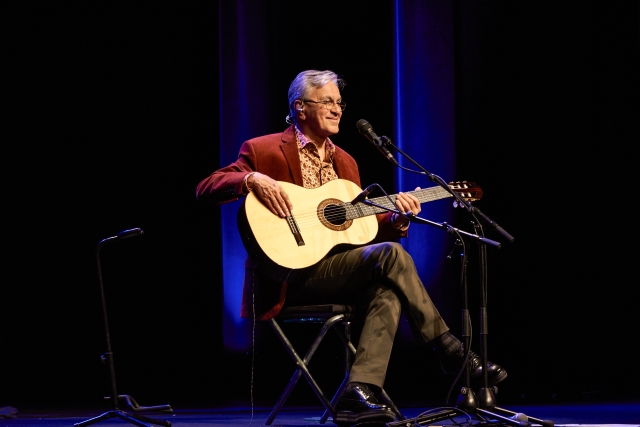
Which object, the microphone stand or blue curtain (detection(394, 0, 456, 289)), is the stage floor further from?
blue curtain (detection(394, 0, 456, 289))

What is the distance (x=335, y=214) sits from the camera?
123 inches

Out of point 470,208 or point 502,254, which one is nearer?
point 470,208

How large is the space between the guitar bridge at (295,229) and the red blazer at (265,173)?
0.67 feet

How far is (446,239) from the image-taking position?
4.50 metres

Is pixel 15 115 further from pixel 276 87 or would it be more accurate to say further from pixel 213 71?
pixel 276 87

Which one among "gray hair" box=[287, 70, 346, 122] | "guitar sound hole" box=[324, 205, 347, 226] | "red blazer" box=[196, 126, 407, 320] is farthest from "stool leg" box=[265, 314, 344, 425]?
"gray hair" box=[287, 70, 346, 122]

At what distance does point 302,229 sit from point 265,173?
445mm

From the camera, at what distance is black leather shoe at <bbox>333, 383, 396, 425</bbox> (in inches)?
102

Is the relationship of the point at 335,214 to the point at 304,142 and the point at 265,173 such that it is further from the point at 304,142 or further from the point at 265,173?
the point at 304,142

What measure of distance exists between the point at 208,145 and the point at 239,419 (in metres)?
1.68

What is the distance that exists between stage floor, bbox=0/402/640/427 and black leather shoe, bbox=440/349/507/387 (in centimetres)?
31

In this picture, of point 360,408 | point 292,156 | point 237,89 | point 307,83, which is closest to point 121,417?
point 360,408

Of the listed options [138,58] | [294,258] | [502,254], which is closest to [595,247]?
[502,254]

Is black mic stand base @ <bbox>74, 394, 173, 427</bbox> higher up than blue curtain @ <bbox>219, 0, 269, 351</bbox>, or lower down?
lower down
